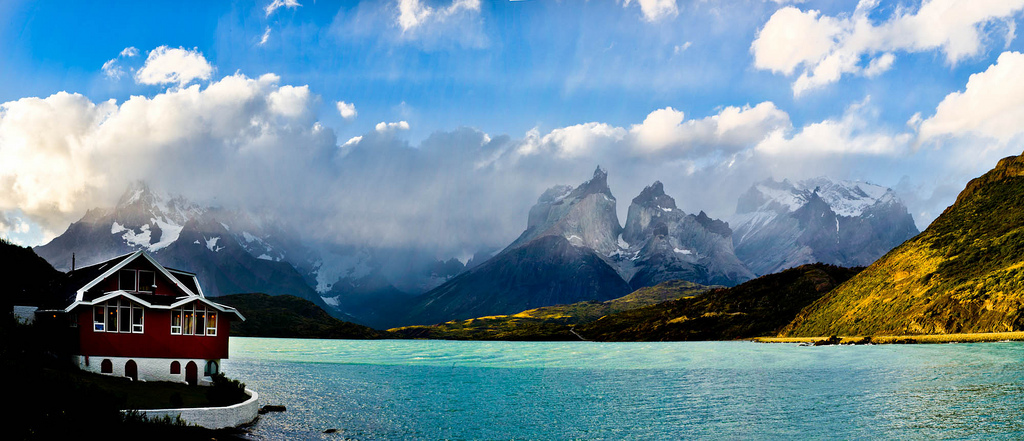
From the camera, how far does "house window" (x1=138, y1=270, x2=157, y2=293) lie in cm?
6975

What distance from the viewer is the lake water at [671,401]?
56969 millimetres

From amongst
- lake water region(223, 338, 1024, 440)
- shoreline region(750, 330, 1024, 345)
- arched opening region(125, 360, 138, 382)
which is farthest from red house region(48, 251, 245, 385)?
shoreline region(750, 330, 1024, 345)

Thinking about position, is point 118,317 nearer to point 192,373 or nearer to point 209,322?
point 209,322

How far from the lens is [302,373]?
12131 cm

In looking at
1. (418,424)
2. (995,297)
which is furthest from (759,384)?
(995,297)

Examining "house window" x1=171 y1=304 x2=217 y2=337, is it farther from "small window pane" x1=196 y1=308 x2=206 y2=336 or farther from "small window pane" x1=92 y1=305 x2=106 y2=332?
"small window pane" x1=92 y1=305 x2=106 y2=332

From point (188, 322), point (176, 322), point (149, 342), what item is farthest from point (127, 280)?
point (149, 342)

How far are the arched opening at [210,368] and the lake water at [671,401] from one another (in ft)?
26.9

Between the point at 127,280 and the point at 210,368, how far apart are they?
39.8 feet

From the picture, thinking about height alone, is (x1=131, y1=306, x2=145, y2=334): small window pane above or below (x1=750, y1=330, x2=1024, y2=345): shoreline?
above

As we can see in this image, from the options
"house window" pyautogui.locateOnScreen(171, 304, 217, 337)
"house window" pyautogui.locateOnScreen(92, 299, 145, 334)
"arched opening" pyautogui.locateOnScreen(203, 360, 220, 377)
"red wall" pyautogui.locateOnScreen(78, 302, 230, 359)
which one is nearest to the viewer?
"red wall" pyautogui.locateOnScreen(78, 302, 230, 359)

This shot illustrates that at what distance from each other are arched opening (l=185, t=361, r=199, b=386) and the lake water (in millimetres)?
9467

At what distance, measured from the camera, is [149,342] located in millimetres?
65312

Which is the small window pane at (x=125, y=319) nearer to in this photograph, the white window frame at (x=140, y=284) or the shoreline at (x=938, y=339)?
the white window frame at (x=140, y=284)
